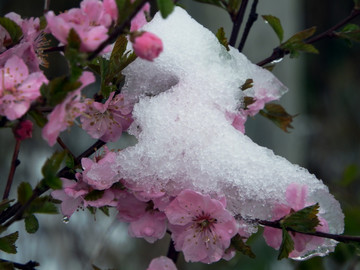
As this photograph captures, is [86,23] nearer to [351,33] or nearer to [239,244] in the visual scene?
[239,244]

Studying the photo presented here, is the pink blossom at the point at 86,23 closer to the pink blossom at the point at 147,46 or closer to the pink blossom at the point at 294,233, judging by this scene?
the pink blossom at the point at 147,46

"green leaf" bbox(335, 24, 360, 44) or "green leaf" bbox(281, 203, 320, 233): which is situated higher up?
"green leaf" bbox(335, 24, 360, 44)

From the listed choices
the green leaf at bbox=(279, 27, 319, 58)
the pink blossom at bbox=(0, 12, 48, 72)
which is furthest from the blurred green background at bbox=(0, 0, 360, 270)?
the pink blossom at bbox=(0, 12, 48, 72)

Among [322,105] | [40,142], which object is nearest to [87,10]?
[40,142]

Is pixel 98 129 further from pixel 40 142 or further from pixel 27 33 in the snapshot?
pixel 40 142

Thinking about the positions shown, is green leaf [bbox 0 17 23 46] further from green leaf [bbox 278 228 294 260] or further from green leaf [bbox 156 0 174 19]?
green leaf [bbox 278 228 294 260]

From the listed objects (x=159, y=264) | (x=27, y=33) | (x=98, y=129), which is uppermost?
(x=27, y=33)
